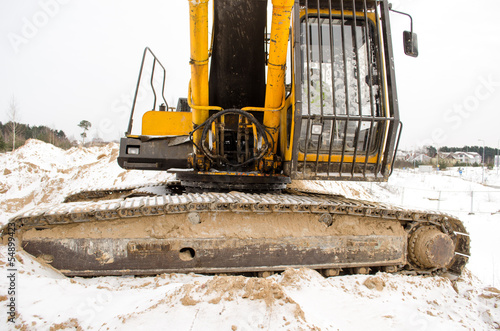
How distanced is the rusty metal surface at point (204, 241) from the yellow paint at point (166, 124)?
1.37 metres

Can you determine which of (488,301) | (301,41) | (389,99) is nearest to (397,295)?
(488,301)

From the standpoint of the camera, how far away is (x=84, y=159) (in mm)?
21625

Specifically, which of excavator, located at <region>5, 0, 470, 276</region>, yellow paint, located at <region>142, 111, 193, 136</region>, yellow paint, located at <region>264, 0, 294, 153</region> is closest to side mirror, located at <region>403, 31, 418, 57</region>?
excavator, located at <region>5, 0, 470, 276</region>

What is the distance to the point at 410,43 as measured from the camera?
349 cm

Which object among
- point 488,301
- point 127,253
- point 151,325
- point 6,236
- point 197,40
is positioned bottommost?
point 488,301

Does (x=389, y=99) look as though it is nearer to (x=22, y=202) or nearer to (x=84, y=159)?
(x=22, y=202)

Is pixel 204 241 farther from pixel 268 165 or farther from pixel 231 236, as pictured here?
pixel 268 165

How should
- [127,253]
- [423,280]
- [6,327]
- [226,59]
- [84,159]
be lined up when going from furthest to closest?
[84,159]
[226,59]
[423,280]
[127,253]
[6,327]

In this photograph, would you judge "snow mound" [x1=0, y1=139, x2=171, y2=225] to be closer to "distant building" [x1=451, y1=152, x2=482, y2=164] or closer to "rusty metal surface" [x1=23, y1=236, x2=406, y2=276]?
"rusty metal surface" [x1=23, y1=236, x2=406, y2=276]

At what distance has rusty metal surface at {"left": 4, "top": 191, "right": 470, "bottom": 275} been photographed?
2570 mm

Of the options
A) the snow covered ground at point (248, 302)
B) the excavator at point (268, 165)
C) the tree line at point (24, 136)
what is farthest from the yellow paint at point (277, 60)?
the tree line at point (24, 136)

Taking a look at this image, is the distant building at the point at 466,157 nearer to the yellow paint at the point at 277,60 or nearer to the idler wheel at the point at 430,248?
the idler wheel at the point at 430,248

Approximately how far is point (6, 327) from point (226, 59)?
315cm

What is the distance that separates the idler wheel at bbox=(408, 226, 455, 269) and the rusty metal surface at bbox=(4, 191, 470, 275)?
12 cm
